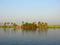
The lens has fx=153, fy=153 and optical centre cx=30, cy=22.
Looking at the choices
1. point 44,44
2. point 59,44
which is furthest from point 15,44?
point 59,44

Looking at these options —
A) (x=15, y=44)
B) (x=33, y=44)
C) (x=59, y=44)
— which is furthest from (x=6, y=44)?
(x=59, y=44)

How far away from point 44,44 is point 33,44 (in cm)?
46

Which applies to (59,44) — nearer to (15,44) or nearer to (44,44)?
(44,44)

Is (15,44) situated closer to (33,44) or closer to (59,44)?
(33,44)

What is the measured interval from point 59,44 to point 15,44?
70.4 inches

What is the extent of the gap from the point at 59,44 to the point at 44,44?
619 millimetres

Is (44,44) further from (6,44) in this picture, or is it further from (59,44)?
(6,44)

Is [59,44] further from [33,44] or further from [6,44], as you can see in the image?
[6,44]

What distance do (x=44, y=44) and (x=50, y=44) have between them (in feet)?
0.89

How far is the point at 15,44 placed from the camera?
625 cm

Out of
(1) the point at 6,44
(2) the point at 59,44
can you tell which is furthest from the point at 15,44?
(2) the point at 59,44

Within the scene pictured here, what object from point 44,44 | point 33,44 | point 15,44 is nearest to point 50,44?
point 44,44

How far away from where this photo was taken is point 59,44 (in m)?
6.21

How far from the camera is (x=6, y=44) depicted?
6.23 m
